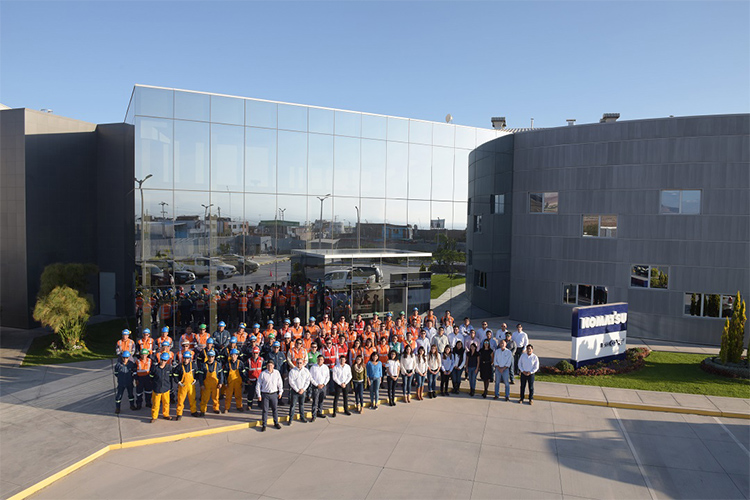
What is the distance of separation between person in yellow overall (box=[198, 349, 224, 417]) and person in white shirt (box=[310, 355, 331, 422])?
225 centimetres

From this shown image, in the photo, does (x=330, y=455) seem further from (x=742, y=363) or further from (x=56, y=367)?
(x=742, y=363)

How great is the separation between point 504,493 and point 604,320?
10.0 meters

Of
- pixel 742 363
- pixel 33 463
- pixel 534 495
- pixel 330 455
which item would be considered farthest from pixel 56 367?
pixel 742 363

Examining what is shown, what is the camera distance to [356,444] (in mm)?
10180

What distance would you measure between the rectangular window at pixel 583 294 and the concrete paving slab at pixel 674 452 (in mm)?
11892

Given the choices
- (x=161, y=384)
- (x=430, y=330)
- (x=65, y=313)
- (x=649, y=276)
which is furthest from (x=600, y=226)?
(x=65, y=313)

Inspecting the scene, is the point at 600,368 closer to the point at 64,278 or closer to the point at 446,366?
the point at 446,366

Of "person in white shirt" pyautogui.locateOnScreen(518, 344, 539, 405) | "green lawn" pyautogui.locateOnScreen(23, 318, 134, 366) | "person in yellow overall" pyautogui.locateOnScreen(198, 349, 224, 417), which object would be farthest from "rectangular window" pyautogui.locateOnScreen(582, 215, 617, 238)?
→ "green lawn" pyautogui.locateOnScreen(23, 318, 134, 366)

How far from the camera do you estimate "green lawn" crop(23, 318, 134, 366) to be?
1692 cm

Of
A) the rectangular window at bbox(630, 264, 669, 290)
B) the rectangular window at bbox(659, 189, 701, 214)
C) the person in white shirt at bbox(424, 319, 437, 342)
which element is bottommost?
the person in white shirt at bbox(424, 319, 437, 342)

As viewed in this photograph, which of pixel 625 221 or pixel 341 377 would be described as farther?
pixel 625 221

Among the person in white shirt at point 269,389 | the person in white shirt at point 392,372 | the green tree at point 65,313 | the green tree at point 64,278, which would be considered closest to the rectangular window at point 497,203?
the person in white shirt at point 392,372

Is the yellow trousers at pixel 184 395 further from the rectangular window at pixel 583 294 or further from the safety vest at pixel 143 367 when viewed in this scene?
the rectangular window at pixel 583 294

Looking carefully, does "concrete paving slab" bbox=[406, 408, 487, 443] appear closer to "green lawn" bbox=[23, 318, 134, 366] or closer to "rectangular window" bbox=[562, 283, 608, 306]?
"green lawn" bbox=[23, 318, 134, 366]
